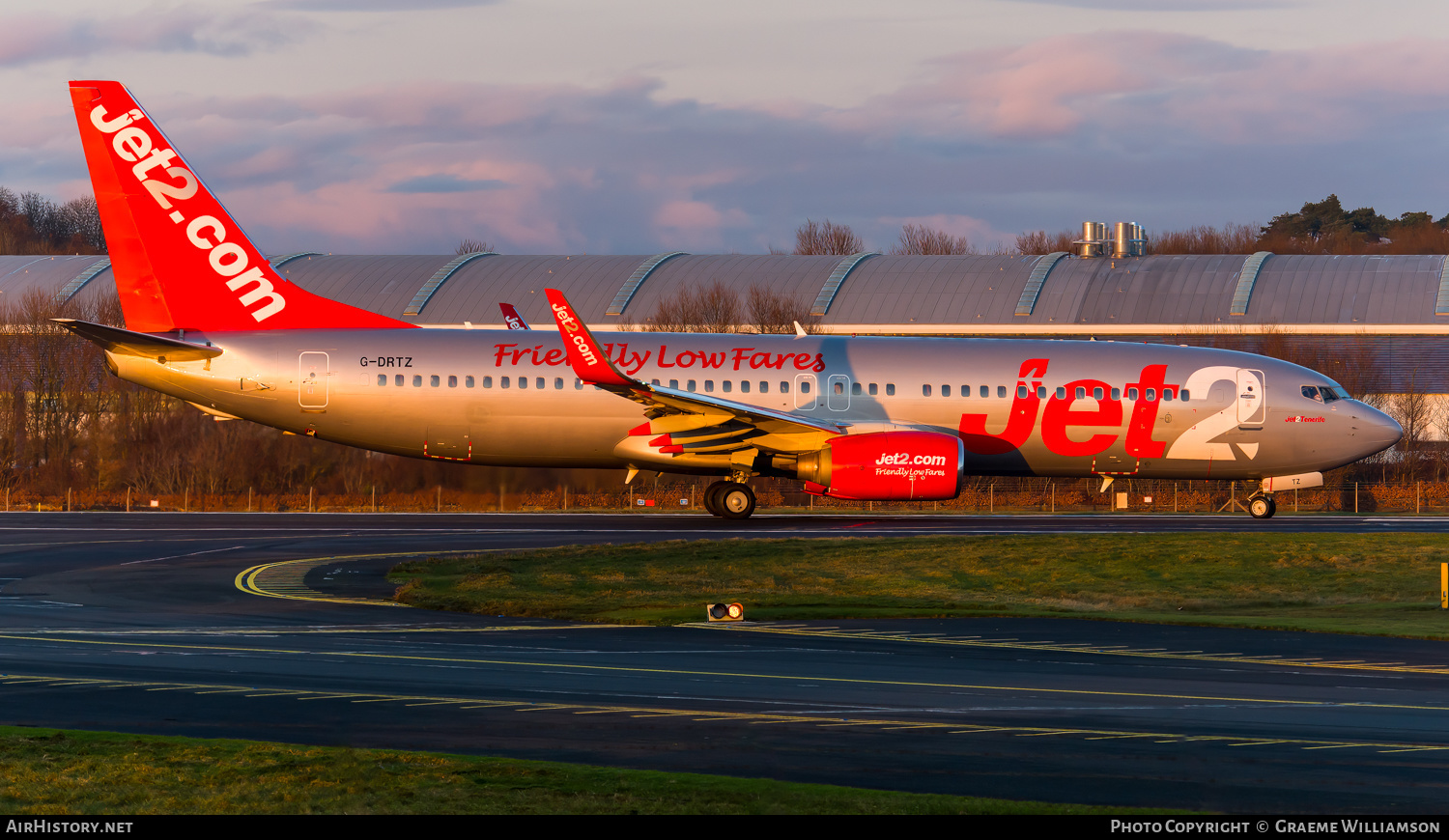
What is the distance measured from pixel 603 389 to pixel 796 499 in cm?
1338

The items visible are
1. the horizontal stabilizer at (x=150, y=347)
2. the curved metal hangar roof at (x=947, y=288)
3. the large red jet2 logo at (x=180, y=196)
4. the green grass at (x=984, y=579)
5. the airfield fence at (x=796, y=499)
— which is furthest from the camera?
the curved metal hangar roof at (x=947, y=288)

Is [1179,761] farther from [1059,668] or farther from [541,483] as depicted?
[541,483]

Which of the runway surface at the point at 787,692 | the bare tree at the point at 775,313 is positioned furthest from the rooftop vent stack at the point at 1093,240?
the runway surface at the point at 787,692

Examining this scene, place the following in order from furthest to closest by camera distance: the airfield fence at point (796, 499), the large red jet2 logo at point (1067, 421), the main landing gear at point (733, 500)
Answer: the airfield fence at point (796, 499) < the main landing gear at point (733, 500) < the large red jet2 logo at point (1067, 421)

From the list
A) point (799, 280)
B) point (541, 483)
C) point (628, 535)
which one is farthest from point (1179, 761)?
point (799, 280)

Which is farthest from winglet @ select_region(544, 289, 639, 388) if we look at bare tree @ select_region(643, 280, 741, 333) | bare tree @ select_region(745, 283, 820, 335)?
bare tree @ select_region(745, 283, 820, 335)

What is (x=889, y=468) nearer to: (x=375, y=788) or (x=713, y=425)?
(x=713, y=425)

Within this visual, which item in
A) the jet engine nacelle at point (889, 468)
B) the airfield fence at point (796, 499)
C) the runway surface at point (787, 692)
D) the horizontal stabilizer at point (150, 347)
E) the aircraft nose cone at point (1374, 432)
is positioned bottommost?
the runway surface at point (787, 692)

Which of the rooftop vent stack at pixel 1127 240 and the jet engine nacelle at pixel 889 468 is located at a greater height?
the rooftop vent stack at pixel 1127 240

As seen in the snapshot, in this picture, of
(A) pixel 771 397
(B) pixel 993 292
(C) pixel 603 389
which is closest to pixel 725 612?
(C) pixel 603 389

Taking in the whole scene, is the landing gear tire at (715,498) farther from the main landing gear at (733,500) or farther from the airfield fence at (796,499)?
the airfield fence at (796,499)

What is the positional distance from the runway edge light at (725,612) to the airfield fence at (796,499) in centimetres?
2132

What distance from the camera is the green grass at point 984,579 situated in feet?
61.9

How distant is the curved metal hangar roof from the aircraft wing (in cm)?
2923
